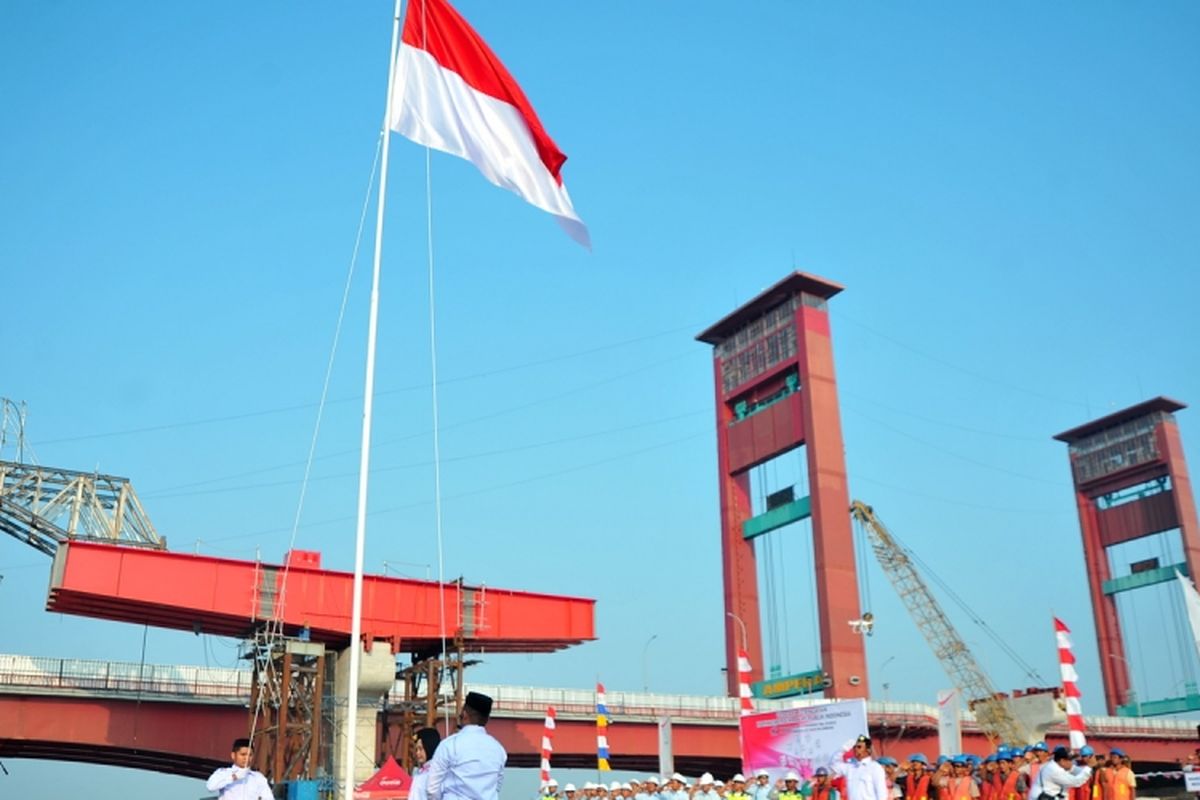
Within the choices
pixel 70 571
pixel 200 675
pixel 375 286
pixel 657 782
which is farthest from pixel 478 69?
pixel 200 675

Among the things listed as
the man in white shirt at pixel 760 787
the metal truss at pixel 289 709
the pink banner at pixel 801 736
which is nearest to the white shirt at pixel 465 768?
the pink banner at pixel 801 736

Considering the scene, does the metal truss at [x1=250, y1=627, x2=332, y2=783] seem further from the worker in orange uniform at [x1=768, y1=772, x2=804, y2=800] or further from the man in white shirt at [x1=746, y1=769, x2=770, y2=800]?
the worker in orange uniform at [x1=768, y1=772, x2=804, y2=800]

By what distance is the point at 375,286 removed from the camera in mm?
16406

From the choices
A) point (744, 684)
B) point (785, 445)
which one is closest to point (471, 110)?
point (744, 684)

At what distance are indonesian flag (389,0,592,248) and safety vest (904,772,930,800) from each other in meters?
10.6

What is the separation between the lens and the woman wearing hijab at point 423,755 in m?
8.12

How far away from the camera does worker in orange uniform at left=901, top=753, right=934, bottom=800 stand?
19547mm

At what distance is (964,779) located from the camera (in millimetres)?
18688

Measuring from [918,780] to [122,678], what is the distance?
3197 cm

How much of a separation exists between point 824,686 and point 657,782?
97.8ft

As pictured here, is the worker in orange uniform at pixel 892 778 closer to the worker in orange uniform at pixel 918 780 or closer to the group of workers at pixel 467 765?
the worker in orange uniform at pixel 918 780

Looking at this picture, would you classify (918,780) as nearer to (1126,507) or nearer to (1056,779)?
(1056,779)

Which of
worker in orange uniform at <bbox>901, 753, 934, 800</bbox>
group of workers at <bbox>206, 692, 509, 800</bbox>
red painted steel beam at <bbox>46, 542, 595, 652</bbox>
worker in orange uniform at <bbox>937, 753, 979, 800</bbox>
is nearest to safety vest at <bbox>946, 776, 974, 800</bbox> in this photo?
worker in orange uniform at <bbox>937, 753, 979, 800</bbox>

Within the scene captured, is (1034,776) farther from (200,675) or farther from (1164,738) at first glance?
(1164,738)
